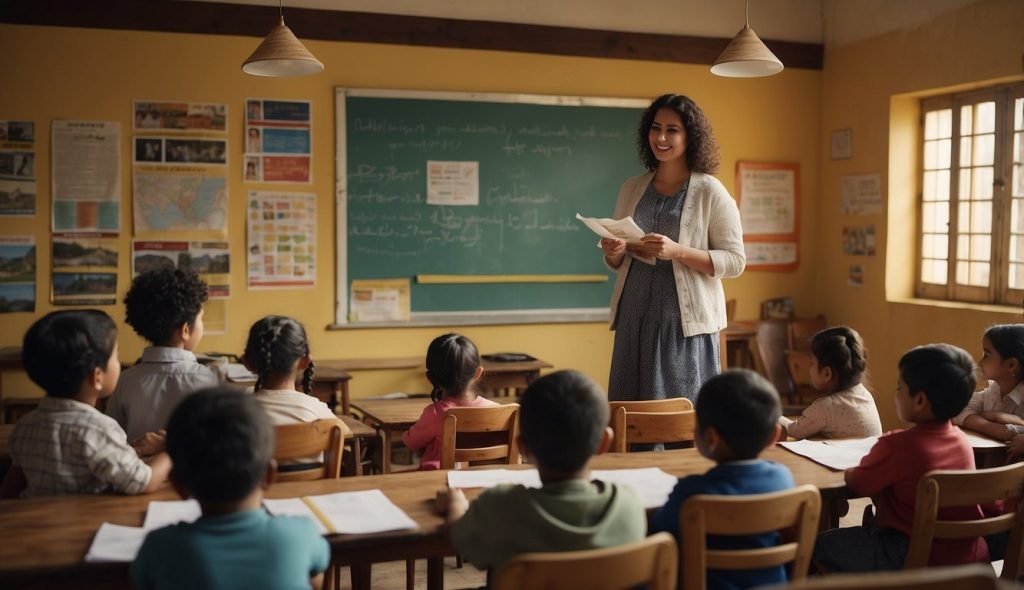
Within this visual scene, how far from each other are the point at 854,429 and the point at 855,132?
388 cm

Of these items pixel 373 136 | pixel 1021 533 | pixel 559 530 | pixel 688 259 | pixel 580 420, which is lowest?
pixel 1021 533

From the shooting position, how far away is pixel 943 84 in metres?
5.78

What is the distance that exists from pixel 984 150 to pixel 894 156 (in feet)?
1.83

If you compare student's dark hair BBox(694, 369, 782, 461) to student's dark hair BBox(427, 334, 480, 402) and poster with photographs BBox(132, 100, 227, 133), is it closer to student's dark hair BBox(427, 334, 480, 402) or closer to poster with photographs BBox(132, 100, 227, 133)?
student's dark hair BBox(427, 334, 480, 402)

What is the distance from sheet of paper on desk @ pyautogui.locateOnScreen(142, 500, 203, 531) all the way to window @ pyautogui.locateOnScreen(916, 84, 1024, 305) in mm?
4726

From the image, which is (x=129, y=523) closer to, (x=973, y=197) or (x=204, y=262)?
(x=204, y=262)

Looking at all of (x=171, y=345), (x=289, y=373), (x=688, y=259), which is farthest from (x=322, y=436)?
(x=688, y=259)

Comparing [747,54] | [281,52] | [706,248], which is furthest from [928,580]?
[281,52]

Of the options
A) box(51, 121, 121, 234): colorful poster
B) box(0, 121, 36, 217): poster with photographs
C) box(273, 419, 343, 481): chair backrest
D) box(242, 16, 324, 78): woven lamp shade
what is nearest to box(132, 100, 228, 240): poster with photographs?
box(51, 121, 121, 234): colorful poster

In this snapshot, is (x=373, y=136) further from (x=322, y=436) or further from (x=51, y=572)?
(x=51, y=572)

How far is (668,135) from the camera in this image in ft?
11.9

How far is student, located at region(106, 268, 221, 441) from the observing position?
2711 mm

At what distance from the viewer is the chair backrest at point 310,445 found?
2510 millimetres

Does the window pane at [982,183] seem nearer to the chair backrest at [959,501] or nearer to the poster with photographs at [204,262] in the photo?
the chair backrest at [959,501]
